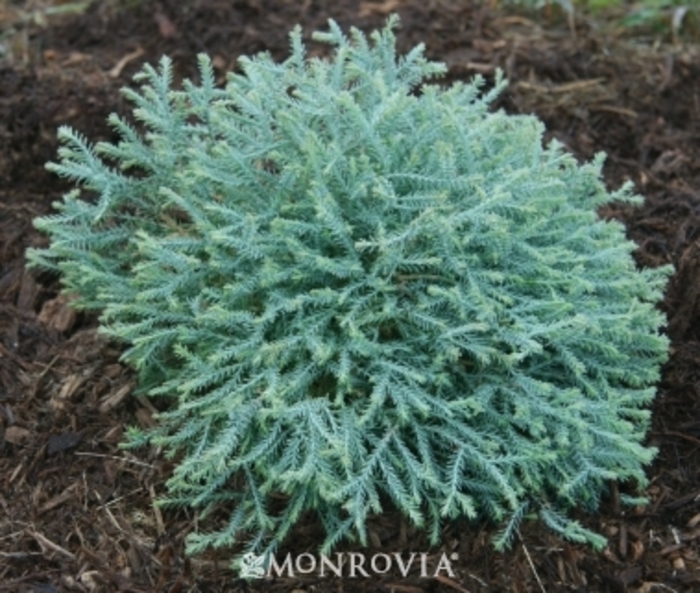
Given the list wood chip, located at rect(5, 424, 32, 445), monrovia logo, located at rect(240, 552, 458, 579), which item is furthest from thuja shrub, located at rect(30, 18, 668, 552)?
wood chip, located at rect(5, 424, 32, 445)

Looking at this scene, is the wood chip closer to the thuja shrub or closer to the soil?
the soil

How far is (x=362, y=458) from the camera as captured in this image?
8.78 ft

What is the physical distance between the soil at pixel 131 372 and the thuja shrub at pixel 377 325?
0.12 m

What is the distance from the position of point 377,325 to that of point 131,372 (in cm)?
93

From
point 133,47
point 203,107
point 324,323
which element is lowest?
point 324,323

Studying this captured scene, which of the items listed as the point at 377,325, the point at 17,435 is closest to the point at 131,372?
the point at 17,435

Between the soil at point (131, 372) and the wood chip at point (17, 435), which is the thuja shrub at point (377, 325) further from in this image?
the wood chip at point (17, 435)

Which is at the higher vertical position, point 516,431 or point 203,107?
point 203,107

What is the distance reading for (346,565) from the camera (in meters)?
2.76

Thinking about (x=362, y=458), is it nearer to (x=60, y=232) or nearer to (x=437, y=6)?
(x=60, y=232)

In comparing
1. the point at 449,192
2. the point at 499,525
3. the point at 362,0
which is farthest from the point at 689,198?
the point at 362,0

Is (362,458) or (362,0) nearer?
(362,458)

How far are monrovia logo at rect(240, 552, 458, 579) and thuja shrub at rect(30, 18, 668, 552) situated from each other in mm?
64

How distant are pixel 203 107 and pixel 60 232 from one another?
570mm
